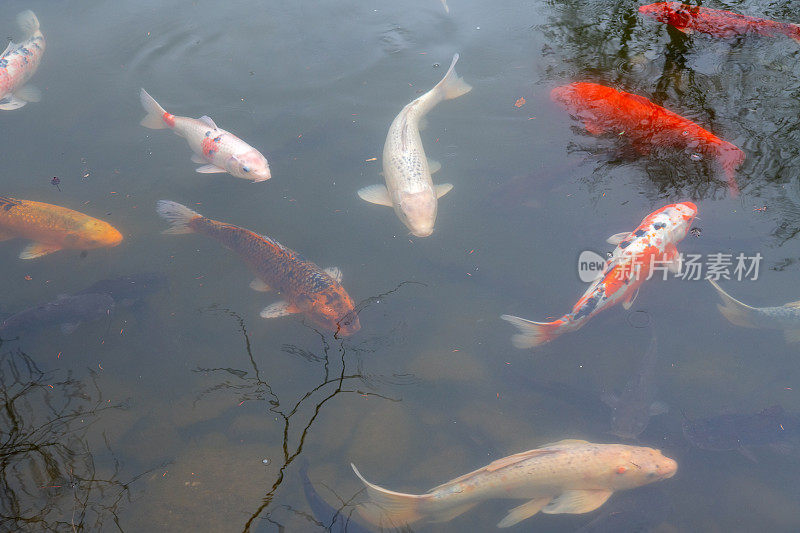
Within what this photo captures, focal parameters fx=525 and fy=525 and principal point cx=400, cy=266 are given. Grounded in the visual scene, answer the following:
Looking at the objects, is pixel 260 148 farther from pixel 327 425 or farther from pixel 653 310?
pixel 653 310

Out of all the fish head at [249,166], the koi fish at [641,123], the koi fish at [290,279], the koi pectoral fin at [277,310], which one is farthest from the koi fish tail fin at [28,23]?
the koi fish at [641,123]

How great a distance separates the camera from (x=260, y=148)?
231 inches

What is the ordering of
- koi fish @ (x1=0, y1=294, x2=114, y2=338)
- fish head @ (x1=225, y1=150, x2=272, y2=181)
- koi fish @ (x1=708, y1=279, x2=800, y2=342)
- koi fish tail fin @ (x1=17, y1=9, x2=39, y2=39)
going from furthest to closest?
koi fish tail fin @ (x1=17, y1=9, x2=39, y2=39)
fish head @ (x1=225, y1=150, x2=272, y2=181)
koi fish @ (x1=0, y1=294, x2=114, y2=338)
koi fish @ (x1=708, y1=279, x2=800, y2=342)

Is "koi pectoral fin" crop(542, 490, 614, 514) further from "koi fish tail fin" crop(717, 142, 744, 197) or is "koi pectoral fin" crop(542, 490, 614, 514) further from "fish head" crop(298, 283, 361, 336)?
"koi fish tail fin" crop(717, 142, 744, 197)

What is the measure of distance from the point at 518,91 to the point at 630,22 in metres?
2.29

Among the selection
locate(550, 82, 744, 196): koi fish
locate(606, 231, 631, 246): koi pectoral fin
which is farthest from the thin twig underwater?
locate(550, 82, 744, 196): koi fish

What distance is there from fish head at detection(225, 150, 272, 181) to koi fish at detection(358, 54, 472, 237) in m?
1.03

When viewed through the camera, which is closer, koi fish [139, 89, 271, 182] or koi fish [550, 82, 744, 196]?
koi fish [550, 82, 744, 196]

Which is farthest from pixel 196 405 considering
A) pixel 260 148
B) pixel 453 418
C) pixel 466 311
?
pixel 260 148

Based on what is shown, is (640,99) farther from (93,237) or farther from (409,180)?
(93,237)

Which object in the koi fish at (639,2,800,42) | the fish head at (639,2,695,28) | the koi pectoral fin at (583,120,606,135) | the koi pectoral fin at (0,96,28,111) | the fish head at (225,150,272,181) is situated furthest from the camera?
the fish head at (639,2,695,28)

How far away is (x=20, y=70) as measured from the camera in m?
6.58

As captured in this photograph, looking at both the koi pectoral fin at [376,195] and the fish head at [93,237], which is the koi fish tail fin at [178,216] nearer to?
the fish head at [93,237]

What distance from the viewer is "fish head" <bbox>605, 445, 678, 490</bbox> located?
3486mm
